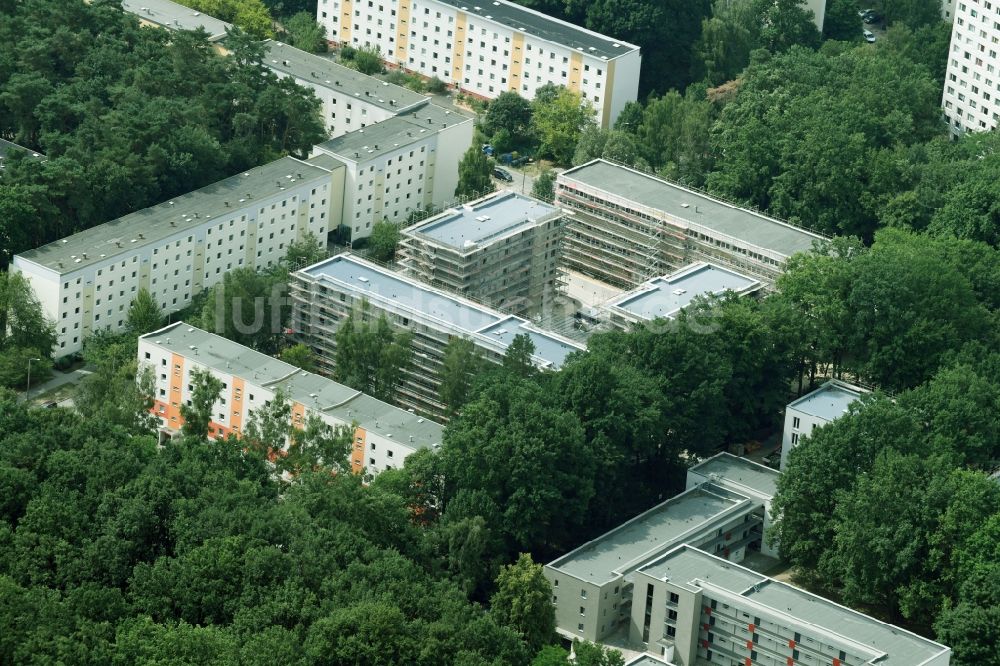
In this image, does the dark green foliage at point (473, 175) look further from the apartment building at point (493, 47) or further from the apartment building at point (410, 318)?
the apartment building at point (410, 318)

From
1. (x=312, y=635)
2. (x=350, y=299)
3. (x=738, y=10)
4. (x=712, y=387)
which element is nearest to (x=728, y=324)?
(x=712, y=387)

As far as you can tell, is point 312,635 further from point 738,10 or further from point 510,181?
point 738,10

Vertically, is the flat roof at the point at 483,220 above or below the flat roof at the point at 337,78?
below

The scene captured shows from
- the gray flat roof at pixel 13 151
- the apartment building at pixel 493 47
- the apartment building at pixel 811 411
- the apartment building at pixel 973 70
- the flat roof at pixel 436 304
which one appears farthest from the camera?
the apartment building at pixel 493 47

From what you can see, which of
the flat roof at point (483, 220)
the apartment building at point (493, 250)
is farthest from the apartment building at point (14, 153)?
the flat roof at point (483, 220)

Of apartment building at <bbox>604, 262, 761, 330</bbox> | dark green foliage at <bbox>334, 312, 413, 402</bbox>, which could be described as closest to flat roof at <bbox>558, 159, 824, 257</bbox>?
apartment building at <bbox>604, 262, 761, 330</bbox>

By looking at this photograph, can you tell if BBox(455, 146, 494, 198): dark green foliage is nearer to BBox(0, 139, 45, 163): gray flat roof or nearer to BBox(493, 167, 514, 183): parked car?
BBox(493, 167, 514, 183): parked car

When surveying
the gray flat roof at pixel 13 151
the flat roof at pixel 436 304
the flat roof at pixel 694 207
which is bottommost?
the flat roof at pixel 436 304
